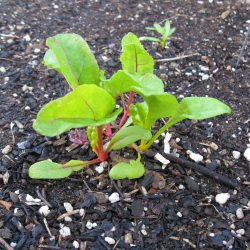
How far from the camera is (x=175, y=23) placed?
2.32 metres

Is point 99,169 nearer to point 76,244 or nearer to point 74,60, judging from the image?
point 76,244

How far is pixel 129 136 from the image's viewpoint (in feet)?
4.35

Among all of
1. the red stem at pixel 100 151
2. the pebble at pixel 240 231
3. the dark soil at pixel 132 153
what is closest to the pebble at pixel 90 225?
the dark soil at pixel 132 153

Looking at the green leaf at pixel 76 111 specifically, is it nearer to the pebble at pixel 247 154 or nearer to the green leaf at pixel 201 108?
the green leaf at pixel 201 108

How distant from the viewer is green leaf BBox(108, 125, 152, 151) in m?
1.31

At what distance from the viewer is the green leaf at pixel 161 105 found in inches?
47.8

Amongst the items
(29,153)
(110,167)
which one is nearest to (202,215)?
(110,167)

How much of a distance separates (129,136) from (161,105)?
0.15 metres

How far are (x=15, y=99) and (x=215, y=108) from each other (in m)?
0.91

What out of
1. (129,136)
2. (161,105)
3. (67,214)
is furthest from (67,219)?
(161,105)

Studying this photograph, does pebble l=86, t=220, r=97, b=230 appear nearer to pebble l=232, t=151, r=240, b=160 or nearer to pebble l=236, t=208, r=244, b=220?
pebble l=236, t=208, r=244, b=220

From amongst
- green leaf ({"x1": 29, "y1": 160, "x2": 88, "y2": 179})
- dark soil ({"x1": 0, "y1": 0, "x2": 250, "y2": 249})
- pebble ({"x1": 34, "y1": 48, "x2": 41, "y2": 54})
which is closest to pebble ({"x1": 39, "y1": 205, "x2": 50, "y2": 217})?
dark soil ({"x1": 0, "y1": 0, "x2": 250, "y2": 249})

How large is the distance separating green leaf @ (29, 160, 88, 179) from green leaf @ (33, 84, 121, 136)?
253mm

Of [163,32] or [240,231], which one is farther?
[163,32]
